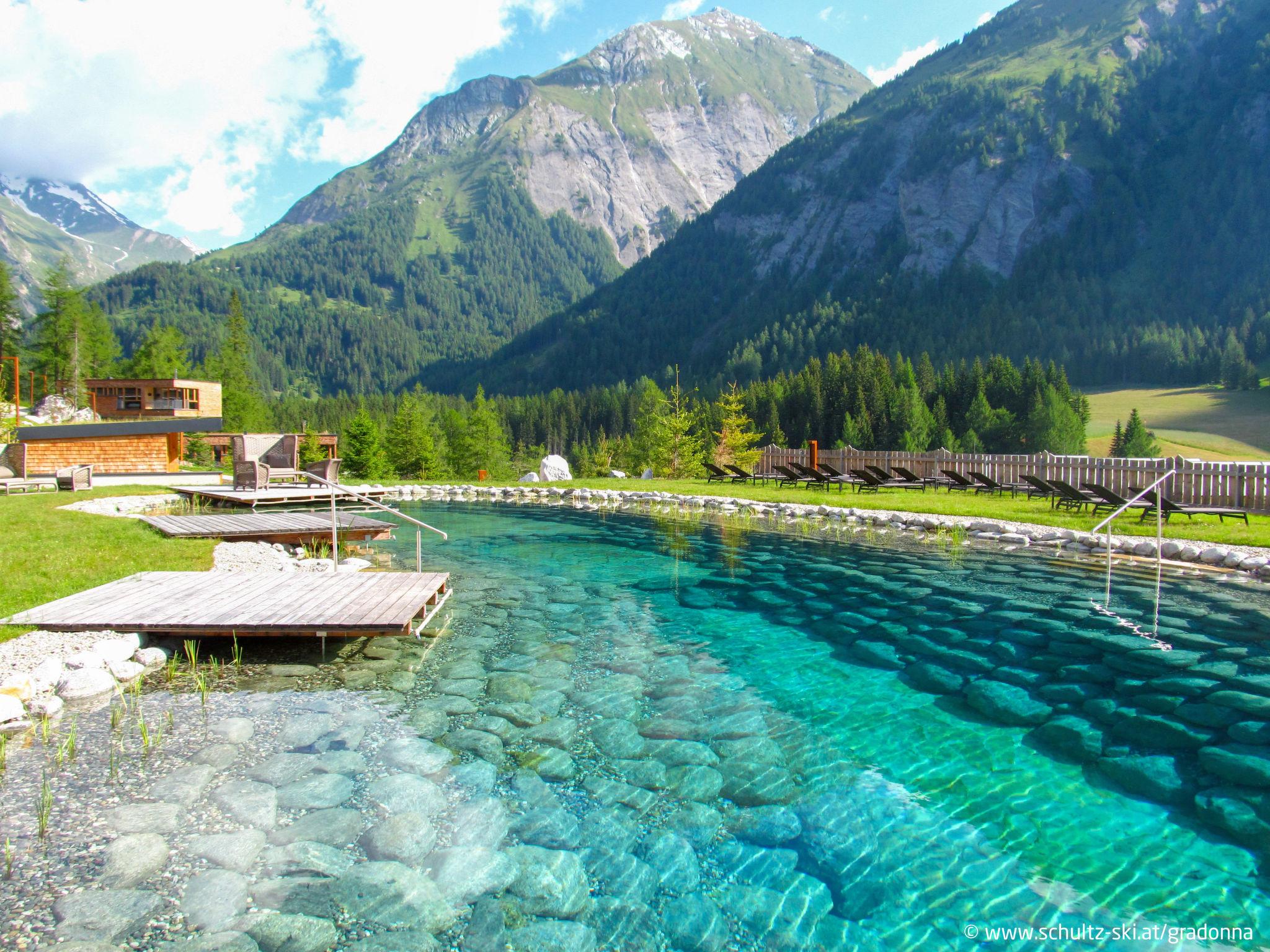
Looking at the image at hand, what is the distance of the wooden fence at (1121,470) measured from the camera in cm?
1462

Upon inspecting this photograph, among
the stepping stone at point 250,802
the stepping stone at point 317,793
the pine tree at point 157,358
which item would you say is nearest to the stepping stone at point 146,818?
the stepping stone at point 250,802

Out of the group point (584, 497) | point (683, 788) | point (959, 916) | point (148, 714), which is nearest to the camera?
point (959, 916)

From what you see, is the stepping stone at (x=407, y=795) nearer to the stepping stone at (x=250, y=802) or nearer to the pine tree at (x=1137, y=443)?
the stepping stone at (x=250, y=802)

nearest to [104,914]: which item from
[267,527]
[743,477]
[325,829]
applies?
[325,829]

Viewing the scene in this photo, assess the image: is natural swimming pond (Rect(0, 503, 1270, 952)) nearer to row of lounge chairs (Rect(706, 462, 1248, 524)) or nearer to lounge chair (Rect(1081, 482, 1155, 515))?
row of lounge chairs (Rect(706, 462, 1248, 524))

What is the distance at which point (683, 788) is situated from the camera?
440 cm

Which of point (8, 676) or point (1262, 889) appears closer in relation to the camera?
point (1262, 889)

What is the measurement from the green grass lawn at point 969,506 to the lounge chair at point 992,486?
54cm

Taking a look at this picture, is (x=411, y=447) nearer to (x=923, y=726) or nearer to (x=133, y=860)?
(x=923, y=726)

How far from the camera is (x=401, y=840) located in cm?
378

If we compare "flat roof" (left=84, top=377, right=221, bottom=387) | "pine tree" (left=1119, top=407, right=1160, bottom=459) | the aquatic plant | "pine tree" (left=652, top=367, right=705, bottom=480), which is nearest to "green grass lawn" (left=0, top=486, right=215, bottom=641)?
the aquatic plant

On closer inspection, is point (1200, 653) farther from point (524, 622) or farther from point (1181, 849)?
point (524, 622)

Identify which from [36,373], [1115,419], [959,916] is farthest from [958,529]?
[36,373]

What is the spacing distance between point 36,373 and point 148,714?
2516 inches
